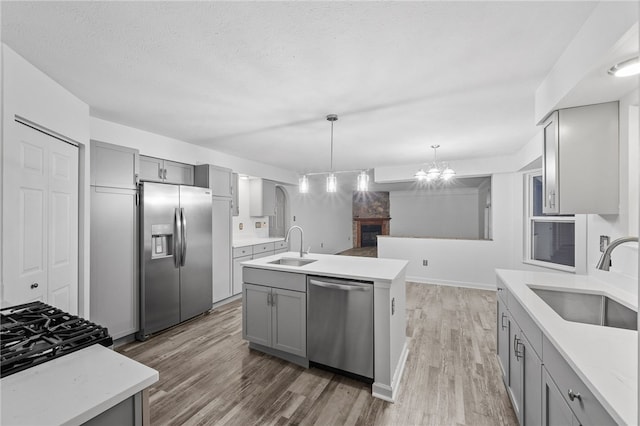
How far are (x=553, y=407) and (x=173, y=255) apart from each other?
11.5 ft

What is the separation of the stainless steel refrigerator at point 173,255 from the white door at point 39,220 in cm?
70

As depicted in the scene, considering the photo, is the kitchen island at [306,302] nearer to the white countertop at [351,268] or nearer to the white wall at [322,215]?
the white countertop at [351,268]

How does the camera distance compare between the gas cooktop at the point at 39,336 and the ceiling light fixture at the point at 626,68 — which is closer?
the gas cooktop at the point at 39,336

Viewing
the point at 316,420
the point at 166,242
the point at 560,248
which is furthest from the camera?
the point at 560,248

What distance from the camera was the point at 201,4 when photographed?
1.33 metres

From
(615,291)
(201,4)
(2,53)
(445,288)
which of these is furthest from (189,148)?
(445,288)

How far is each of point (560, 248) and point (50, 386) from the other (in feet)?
17.3

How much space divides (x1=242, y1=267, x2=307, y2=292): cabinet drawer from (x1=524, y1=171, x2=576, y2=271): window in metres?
3.65

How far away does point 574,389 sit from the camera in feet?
3.18

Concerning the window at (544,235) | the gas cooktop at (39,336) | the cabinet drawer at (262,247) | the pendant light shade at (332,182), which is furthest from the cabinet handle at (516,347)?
the cabinet drawer at (262,247)

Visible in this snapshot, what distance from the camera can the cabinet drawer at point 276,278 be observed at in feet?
8.06

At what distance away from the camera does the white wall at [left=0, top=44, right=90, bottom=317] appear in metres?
1.70

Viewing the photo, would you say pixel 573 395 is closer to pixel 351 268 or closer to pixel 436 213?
pixel 351 268

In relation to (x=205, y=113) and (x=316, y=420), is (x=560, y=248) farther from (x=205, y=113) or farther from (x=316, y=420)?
(x=205, y=113)
